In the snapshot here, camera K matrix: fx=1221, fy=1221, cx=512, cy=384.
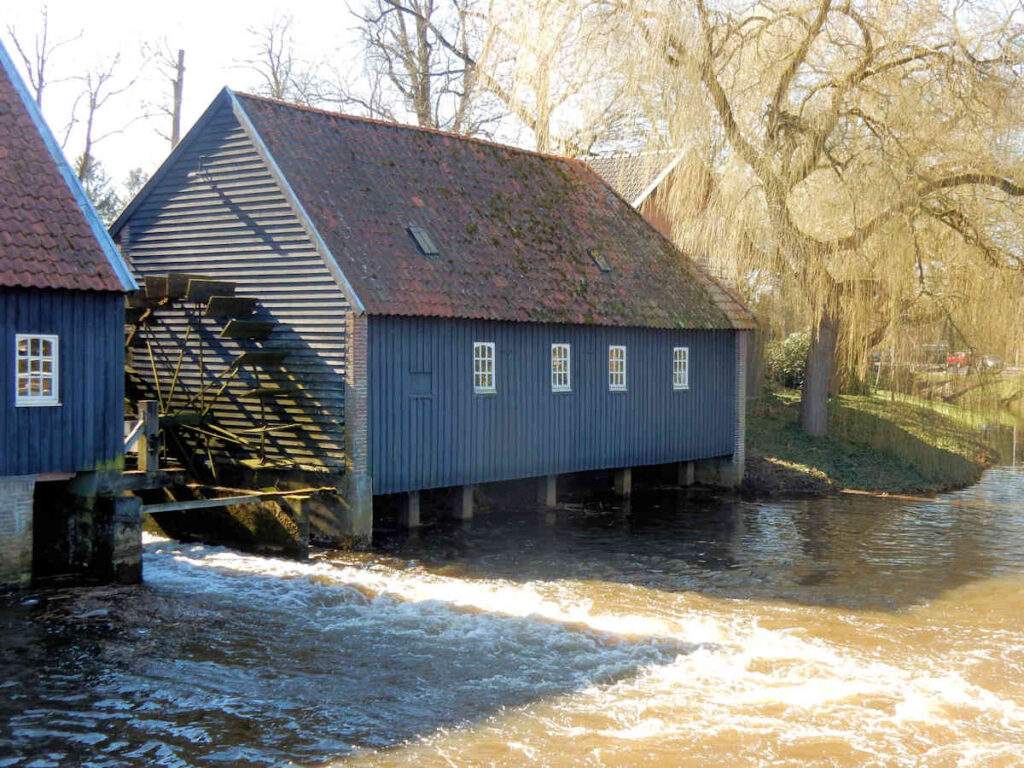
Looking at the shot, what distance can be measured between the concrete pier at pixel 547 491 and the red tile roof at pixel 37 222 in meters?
9.92

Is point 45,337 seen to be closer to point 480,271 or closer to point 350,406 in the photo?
point 350,406

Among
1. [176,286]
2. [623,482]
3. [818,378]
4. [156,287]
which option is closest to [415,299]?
[176,286]

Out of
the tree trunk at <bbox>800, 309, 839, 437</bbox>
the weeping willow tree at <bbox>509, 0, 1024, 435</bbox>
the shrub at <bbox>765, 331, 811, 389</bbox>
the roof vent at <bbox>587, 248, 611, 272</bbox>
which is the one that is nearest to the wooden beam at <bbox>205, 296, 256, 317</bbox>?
the roof vent at <bbox>587, 248, 611, 272</bbox>

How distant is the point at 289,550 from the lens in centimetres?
1744

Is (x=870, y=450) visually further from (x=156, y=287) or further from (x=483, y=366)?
(x=156, y=287)

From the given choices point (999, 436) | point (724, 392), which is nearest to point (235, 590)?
point (724, 392)

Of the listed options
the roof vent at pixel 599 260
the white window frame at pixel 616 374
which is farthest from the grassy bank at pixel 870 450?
the roof vent at pixel 599 260

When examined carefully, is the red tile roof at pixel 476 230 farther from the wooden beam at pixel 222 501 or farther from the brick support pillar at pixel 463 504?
the brick support pillar at pixel 463 504

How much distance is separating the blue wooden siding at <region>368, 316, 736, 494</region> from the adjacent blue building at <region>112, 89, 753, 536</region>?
37 millimetres

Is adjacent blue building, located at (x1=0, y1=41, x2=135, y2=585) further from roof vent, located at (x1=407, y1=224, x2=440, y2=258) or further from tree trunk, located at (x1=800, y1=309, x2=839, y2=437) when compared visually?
tree trunk, located at (x1=800, y1=309, x2=839, y2=437)

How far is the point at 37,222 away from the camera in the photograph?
1455 centimetres

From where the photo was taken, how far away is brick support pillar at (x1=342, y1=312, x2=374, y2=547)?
1764 cm

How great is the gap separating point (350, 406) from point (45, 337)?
4649 millimetres

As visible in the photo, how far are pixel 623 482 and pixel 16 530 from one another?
1303 centimetres
